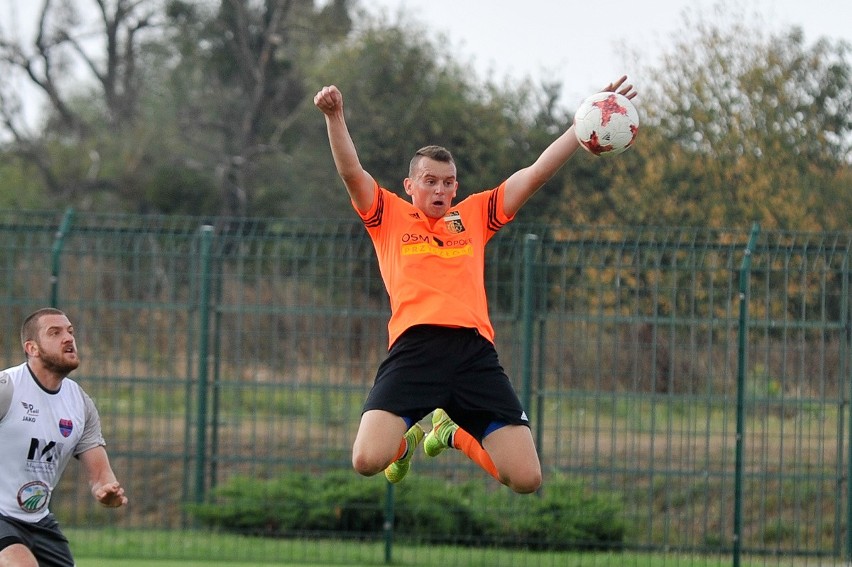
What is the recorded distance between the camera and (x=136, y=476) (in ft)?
45.3

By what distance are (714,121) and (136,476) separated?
14.0 metres

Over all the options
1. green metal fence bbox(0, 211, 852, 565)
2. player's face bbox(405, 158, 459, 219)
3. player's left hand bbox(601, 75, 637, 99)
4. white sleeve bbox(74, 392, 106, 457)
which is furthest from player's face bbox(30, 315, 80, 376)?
green metal fence bbox(0, 211, 852, 565)

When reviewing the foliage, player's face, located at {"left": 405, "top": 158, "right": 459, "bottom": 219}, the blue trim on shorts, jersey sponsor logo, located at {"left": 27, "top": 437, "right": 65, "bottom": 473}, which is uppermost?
the foliage

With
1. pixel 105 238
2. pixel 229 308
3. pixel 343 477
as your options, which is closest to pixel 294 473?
pixel 343 477

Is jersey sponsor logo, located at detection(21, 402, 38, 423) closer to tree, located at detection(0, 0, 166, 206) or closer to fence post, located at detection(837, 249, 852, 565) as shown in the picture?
fence post, located at detection(837, 249, 852, 565)

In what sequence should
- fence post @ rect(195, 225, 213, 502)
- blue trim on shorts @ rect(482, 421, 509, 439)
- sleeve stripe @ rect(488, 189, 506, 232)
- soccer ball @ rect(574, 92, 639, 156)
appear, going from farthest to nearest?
fence post @ rect(195, 225, 213, 502)
sleeve stripe @ rect(488, 189, 506, 232)
blue trim on shorts @ rect(482, 421, 509, 439)
soccer ball @ rect(574, 92, 639, 156)

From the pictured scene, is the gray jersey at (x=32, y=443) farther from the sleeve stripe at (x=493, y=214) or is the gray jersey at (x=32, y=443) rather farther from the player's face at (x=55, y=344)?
the sleeve stripe at (x=493, y=214)

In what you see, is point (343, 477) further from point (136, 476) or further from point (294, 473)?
point (136, 476)

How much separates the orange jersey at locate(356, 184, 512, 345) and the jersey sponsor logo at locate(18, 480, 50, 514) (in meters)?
2.03

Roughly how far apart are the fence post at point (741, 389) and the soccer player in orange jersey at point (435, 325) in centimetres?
361

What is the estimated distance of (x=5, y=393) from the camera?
261 inches

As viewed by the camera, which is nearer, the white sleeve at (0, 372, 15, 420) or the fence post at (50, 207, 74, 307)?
the white sleeve at (0, 372, 15, 420)

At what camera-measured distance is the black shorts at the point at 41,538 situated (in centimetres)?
664

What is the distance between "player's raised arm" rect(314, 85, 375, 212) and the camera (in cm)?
659
